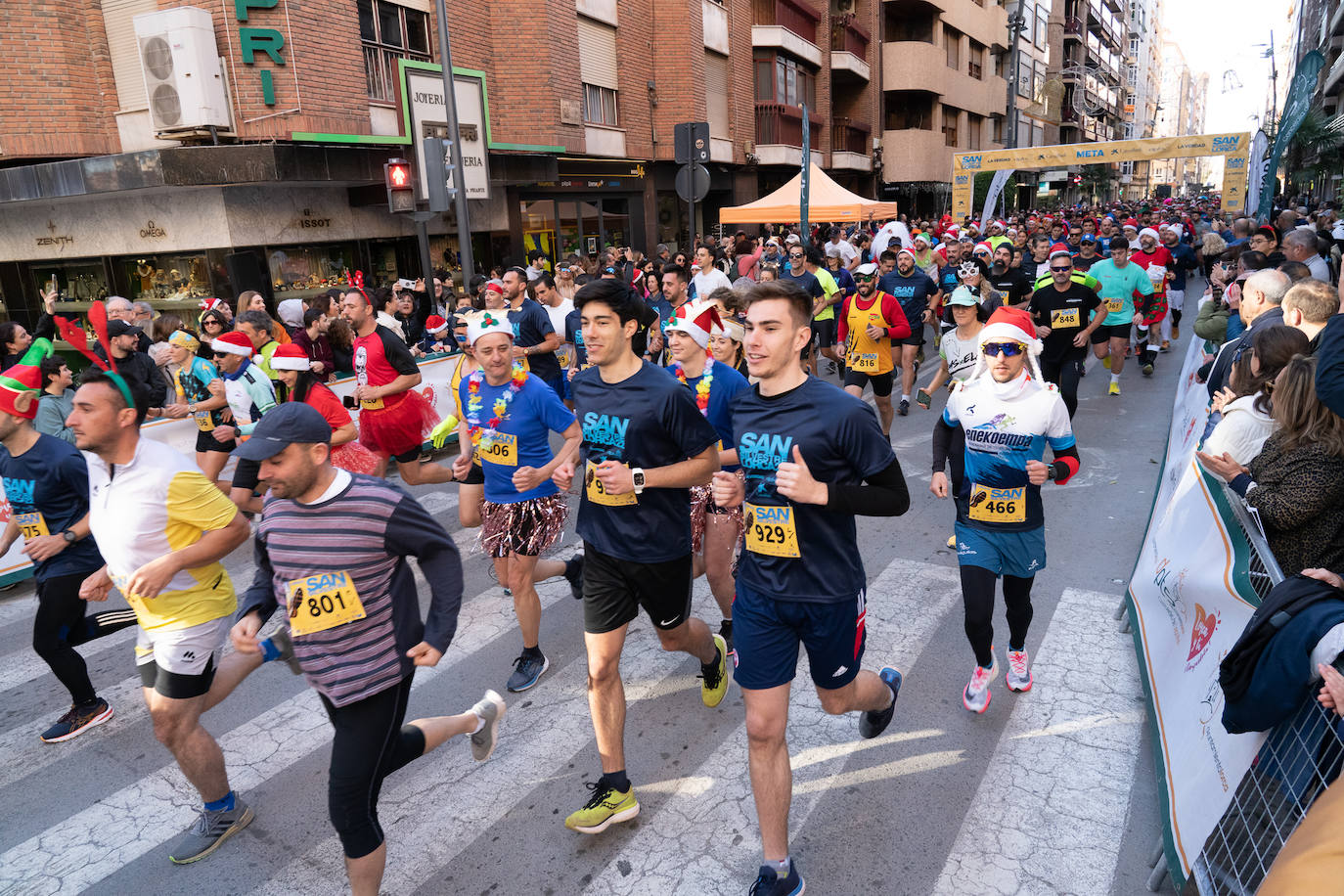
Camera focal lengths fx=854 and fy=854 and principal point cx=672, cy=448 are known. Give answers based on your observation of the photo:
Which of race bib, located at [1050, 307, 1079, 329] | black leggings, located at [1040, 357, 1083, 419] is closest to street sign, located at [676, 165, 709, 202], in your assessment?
race bib, located at [1050, 307, 1079, 329]

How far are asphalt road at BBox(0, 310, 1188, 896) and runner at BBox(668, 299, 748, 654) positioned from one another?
552 millimetres

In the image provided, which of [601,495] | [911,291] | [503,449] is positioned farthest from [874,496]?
[911,291]

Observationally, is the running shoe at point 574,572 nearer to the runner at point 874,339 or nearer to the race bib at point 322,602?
the race bib at point 322,602

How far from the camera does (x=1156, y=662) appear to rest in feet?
13.3

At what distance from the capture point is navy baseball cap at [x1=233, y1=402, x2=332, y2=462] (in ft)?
8.98

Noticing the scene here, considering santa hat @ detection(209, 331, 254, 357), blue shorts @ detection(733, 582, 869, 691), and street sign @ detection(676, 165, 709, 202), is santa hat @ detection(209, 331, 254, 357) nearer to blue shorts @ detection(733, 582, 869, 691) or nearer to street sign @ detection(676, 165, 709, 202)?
blue shorts @ detection(733, 582, 869, 691)

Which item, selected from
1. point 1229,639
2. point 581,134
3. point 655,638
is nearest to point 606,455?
point 655,638

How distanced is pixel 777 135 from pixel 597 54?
9.86 meters

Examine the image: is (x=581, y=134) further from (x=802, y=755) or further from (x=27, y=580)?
(x=802, y=755)

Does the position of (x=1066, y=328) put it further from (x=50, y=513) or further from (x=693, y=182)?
(x=50, y=513)

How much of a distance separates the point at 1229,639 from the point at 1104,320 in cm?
866

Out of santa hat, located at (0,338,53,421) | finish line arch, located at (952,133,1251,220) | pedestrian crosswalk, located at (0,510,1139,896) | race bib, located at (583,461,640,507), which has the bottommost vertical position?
pedestrian crosswalk, located at (0,510,1139,896)

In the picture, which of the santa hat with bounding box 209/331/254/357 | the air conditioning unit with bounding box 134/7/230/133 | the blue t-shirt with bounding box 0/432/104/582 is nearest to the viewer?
the blue t-shirt with bounding box 0/432/104/582

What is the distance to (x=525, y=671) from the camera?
478cm
